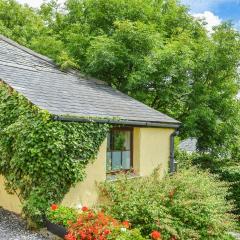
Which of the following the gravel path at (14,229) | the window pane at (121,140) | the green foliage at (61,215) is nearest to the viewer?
the gravel path at (14,229)

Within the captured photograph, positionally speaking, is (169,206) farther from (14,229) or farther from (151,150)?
(14,229)

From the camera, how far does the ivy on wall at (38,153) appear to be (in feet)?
32.4

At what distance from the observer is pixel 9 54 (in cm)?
1516

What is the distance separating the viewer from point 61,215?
951 centimetres

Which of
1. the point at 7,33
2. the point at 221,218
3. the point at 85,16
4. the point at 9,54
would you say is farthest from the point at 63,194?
Result: the point at 7,33

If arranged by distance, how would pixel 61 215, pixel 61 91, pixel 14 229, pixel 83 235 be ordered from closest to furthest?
pixel 83 235
pixel 61 215
pixel 14 229
pixel 61 91

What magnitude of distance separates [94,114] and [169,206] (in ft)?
12.1

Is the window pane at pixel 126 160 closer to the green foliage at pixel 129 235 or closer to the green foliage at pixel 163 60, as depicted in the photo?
the green foliage at pixel 163 60

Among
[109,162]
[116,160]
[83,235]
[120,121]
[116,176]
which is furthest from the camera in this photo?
[116,160]

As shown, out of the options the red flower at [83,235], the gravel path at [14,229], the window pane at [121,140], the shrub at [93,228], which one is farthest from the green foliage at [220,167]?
the red flower at [83,235]

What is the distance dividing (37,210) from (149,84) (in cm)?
981

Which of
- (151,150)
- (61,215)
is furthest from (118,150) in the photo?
(61,215)

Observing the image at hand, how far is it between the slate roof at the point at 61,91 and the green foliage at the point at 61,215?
2611 millimetres

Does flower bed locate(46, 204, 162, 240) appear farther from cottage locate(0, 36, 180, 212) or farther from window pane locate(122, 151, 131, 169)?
window pane locate(122, 151, 131, 169)
